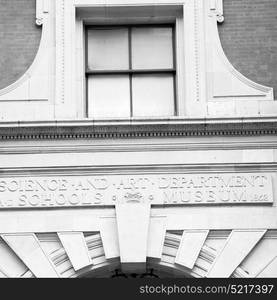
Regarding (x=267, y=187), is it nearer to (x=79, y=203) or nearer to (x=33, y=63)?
(x=79, y=203)

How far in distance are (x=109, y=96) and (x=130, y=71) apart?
0.61 m

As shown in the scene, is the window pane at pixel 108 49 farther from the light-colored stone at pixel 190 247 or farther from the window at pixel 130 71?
the light-colored stone at pixel 190 247

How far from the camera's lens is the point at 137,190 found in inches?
827

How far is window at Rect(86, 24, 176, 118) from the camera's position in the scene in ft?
72.6

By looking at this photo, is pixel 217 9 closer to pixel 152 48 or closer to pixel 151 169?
pixel 152 48

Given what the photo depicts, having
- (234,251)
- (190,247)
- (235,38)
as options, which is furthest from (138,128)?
(234,251)

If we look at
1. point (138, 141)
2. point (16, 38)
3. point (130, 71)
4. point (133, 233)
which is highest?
point (16, 38)

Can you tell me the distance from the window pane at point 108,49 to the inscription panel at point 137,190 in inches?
93.0

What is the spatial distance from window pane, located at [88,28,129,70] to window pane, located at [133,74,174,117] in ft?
1.48

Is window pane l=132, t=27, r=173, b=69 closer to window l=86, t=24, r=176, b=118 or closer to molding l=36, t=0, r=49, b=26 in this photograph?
window l=86, t=24, r=176, b=118

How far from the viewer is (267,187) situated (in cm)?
2103

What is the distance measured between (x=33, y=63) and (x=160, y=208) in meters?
3.57

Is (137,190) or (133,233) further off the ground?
(137,190)

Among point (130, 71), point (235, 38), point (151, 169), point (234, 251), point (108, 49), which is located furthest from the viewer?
point (108, 49)
